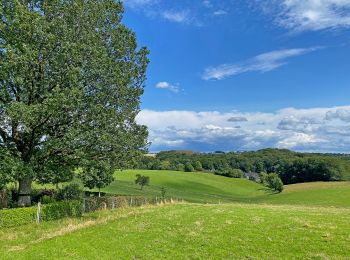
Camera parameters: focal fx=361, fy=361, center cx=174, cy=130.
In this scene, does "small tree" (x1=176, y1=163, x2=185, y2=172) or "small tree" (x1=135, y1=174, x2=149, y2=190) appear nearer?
"small tree" (x1=135, y1=174, x2=149, y2=190)

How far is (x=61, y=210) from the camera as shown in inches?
1168

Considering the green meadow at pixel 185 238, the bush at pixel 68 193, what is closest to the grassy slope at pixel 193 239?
the green meadow at pixel 185 238

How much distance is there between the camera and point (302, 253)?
48.4 feet

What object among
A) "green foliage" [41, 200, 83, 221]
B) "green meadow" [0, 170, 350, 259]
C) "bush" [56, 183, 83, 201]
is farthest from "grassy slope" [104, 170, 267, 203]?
"green meadow" [0, 170, 350, 259]

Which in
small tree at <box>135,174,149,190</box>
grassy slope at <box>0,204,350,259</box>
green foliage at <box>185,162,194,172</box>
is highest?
green foliage at <box>185,162,194,172</box>

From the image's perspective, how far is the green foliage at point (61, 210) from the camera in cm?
2766

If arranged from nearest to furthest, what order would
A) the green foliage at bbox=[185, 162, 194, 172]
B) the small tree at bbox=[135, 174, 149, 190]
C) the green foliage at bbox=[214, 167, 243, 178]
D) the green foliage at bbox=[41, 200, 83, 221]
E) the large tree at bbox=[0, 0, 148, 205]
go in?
the large tree at bbox=[0, 0, 148, 205], the green foliage at bbox=[41, 200, 83, 221], the small tree at bbox=[135, 174, 149, 190], the green foliage at bbox=[214, 167, 243, 178], the green foliage at bbox=[185, 162, 194, 172]

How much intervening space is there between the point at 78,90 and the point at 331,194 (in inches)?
3283

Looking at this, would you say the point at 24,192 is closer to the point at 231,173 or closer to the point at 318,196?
the point at 318,196

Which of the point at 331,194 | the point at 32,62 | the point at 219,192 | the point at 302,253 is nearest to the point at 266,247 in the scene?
the point at 302,253

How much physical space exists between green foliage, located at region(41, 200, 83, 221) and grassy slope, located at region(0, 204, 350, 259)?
11.5 ft

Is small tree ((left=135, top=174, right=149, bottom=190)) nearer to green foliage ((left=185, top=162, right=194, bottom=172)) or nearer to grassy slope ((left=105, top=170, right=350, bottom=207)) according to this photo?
grassy slope ((left=105, top=170, right=350, bottom=207))

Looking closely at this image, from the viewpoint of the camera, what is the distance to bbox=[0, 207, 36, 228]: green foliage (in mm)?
24891

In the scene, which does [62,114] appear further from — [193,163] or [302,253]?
[193,163]
